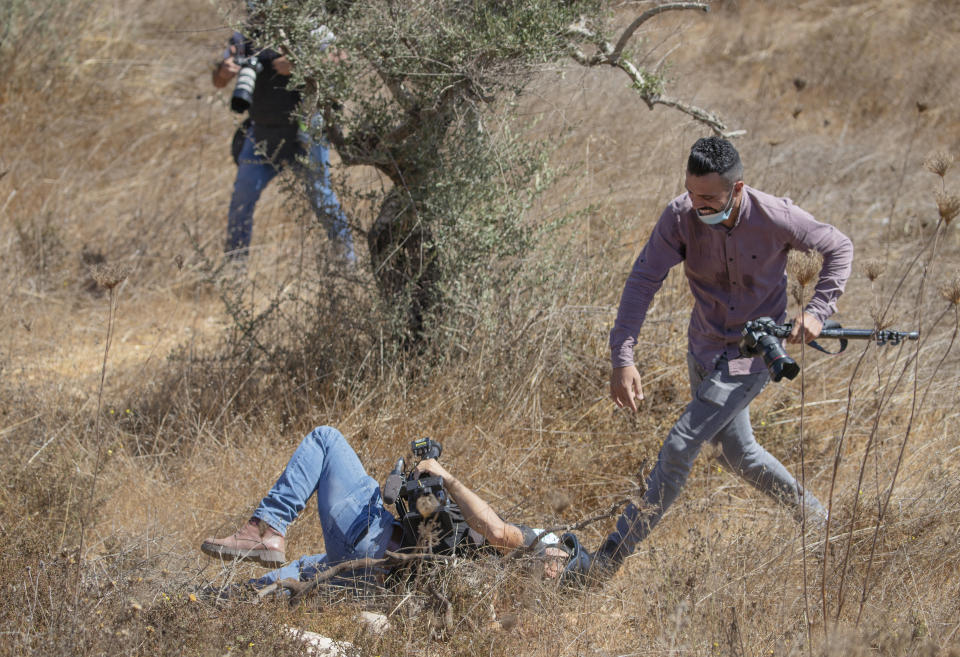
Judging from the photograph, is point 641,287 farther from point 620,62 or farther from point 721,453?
point 620,62

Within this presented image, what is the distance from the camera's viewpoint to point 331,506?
11.2 ft

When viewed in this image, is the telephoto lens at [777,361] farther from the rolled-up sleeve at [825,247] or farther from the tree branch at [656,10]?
the tree branch at [656,10]

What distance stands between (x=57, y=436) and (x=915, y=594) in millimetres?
3646

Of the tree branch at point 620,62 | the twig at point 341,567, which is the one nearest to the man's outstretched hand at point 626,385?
the twig at point 341,567

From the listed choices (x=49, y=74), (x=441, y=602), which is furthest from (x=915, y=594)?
(x=49, y=74)

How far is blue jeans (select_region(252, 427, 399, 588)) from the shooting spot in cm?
333

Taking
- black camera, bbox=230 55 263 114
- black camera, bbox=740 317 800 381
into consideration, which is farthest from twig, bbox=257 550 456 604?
black camera, bbox=230 55 263 114

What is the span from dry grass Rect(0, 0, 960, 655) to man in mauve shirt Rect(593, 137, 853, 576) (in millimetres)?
209

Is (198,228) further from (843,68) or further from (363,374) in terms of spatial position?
(843,68)

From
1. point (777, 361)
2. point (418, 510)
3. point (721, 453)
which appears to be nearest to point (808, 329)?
point (777, 361)

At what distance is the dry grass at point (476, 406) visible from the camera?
2.90 metres

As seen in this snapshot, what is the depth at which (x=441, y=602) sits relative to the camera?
3.02 metres

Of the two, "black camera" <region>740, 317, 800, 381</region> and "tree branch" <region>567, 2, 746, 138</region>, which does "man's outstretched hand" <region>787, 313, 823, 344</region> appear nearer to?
"black camera" <region>740, 317, 800, 381</region>

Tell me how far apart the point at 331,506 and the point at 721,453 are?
1.46 meters
